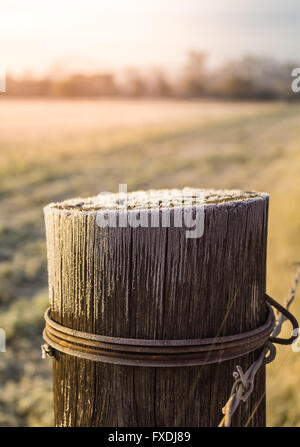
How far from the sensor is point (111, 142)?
27.0 meters

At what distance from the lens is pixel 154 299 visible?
1.27 m

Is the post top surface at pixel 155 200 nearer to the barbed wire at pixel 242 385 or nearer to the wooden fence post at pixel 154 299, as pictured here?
the wooden fence post at pixel 154 299

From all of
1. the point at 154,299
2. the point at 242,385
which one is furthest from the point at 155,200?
the point at 242,385

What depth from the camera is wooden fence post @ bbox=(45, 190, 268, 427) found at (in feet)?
4.17

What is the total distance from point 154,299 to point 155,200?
33 cm

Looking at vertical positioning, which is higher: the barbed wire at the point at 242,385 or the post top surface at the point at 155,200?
the post top surface at the point at 155,200

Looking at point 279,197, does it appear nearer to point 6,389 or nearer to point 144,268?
point 6,389

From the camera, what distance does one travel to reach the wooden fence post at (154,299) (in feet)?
4.17

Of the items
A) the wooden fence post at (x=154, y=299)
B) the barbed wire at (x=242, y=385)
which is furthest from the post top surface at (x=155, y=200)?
Answer: the barbed wire at (x=242, y=385)

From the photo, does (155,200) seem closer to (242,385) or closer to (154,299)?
(154,299)

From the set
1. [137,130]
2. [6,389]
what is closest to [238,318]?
[6,389]

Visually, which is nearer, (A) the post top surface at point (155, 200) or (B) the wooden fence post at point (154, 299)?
(B) the wooden fence post at point (154, 299)

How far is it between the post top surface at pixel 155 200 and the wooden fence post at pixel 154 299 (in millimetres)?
31
